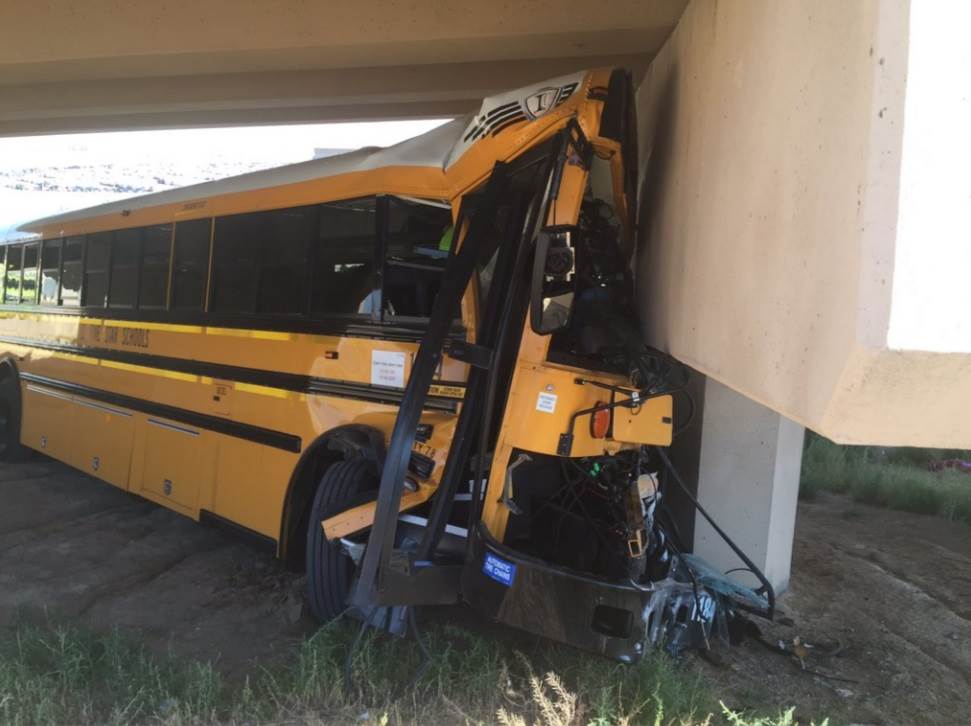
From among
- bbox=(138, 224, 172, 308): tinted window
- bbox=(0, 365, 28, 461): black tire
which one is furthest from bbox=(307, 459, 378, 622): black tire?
bbox=(0, 365, 28, 461): black tire

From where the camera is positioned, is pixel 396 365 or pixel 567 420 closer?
pixel 567 420

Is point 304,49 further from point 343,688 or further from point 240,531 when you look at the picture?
point 343,688

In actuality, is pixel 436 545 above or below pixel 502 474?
below

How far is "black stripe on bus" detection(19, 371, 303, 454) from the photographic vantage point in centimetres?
427

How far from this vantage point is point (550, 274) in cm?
281

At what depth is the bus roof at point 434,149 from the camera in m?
3.20

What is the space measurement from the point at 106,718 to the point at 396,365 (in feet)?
6.60

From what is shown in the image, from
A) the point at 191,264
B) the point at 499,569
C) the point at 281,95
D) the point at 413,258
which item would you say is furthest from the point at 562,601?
the point at 281,95

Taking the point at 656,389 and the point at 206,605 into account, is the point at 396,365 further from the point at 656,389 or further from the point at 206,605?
the point at 206,605

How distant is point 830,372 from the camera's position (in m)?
1.68

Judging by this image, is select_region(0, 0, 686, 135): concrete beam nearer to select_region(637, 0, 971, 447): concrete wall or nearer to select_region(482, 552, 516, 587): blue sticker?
select_region(637, 0, 971, 447): concrete wall

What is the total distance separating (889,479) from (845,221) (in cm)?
727

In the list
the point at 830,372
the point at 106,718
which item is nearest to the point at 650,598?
the point at 830,372

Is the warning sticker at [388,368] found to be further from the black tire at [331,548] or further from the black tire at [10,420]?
the black tire at [10,420]
